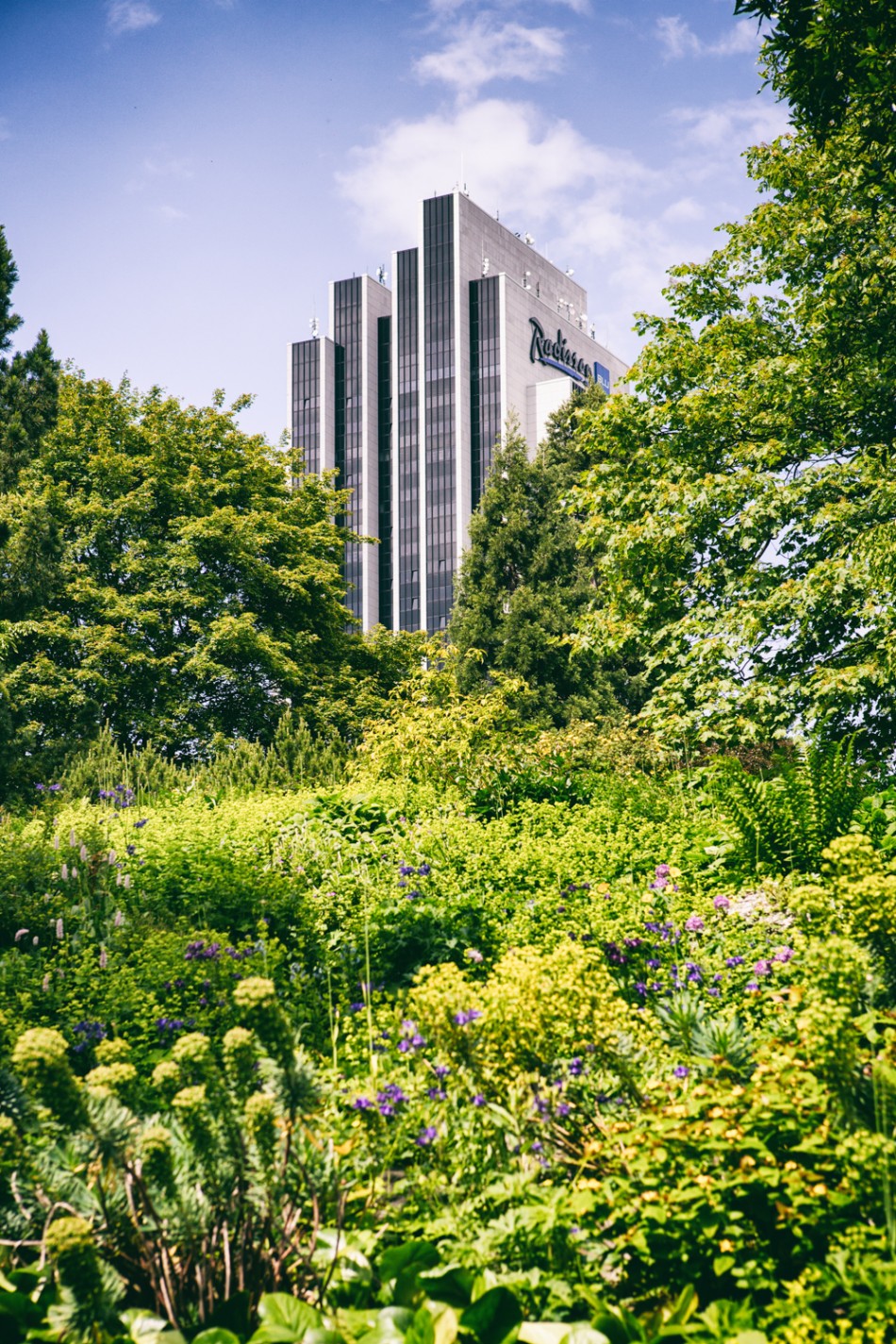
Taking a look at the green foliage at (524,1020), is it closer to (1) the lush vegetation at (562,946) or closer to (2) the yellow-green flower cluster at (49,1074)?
(1) the lush vegetation at (562,946)

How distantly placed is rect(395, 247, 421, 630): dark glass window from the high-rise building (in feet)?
0.36

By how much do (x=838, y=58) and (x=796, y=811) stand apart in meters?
5.68

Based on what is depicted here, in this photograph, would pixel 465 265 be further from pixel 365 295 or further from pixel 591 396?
pixel 591 396

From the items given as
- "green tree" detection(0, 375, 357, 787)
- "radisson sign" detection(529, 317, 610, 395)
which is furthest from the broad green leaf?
"radisson sign" detection(529, 317, 610, 395)

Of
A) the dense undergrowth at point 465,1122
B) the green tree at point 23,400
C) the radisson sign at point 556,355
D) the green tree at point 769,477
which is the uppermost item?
the radisson sign at point 556,355

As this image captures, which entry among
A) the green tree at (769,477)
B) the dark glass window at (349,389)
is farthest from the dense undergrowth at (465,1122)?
the dark glass window at (349,389)

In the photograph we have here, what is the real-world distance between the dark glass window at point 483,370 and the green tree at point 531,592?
206ft

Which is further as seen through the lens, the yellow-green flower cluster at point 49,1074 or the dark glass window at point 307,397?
the dark glass window at point 307,397

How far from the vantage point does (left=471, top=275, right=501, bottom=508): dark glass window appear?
82750 millimetres

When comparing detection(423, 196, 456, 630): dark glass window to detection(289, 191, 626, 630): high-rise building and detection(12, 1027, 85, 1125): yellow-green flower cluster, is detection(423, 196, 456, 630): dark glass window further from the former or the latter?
detection(12, 1027, 85, 1125): yellow-green flower cluster

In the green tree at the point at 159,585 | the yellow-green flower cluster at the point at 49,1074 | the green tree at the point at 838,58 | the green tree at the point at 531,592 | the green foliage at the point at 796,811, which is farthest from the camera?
the green tree at the point at 531,592

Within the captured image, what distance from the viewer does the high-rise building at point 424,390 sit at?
8275 centimetres

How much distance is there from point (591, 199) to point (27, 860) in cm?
698

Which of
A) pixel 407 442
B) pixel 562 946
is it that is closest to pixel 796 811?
pixel 562 946
